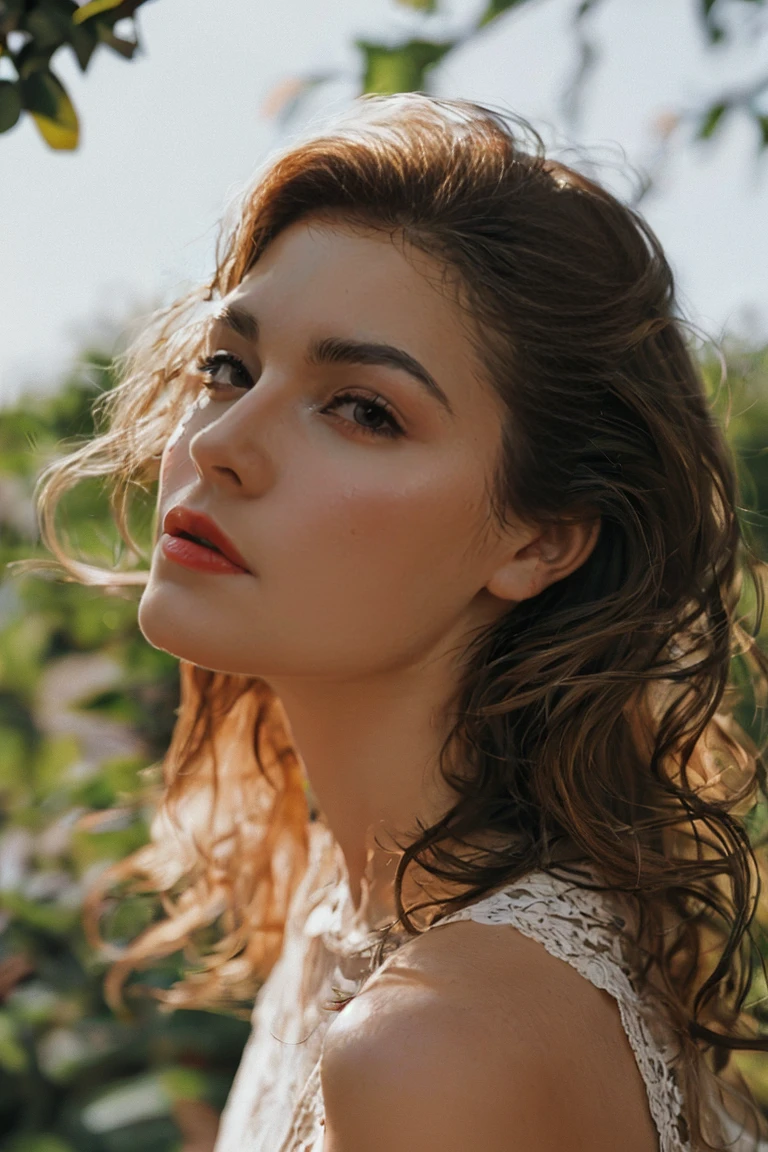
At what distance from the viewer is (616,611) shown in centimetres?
177

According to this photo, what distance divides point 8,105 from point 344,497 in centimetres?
58

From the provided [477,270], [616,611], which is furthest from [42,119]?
[616,611]

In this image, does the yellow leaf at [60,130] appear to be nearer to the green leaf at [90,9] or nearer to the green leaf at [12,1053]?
the green leaf at [90,9]

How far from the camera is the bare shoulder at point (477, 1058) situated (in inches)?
50.9

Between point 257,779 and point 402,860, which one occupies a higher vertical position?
point 402,860

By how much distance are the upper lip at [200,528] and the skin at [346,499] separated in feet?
0.04

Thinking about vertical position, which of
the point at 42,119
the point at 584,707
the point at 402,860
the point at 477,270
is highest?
the point at 42,119

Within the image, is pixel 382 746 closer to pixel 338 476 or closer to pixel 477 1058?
pixel 338 476

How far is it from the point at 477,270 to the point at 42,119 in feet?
1.98

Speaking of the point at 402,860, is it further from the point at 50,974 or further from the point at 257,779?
the point at 50,974

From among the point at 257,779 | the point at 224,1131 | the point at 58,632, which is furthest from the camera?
the point at 58,632

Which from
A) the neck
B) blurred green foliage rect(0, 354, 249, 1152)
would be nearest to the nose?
the neck

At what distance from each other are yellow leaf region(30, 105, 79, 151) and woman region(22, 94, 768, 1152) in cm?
36

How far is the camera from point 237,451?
5.32 ft
